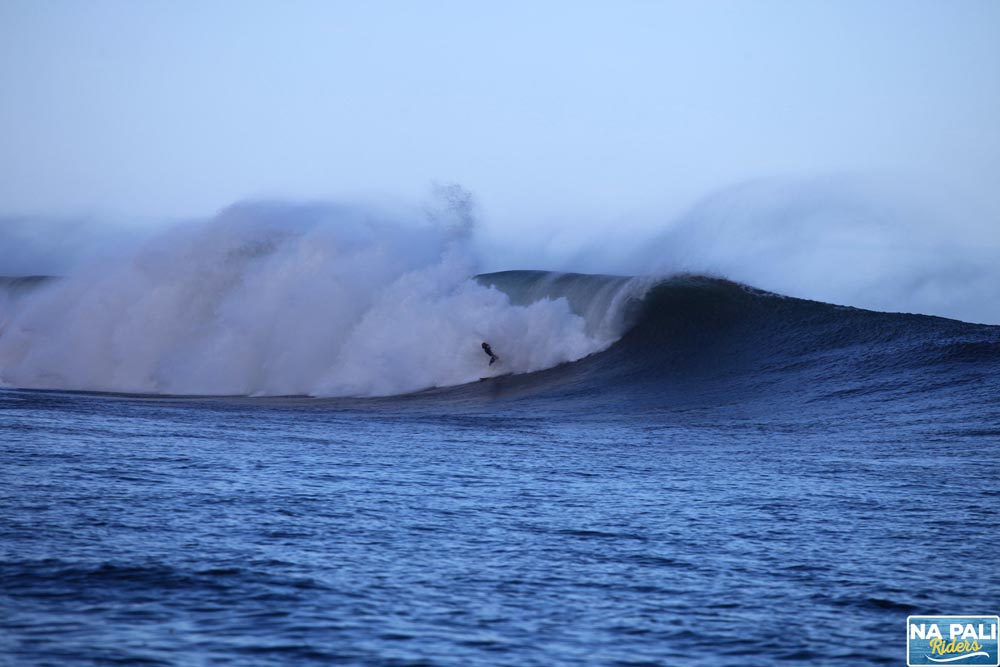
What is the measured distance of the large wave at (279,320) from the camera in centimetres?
2456

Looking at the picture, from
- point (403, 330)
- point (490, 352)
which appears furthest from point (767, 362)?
point (403, 330)

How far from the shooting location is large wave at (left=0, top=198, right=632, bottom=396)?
24562 millimetres

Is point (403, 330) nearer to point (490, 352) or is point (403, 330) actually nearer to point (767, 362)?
point (490, 352)

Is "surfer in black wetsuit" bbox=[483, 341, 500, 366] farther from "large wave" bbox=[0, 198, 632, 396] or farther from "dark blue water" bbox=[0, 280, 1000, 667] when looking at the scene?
"dark blue water" bbox=[0, 280, 1000, 667]

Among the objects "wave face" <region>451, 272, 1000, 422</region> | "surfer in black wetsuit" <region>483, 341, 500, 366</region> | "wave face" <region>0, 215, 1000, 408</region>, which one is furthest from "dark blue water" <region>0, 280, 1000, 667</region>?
"surfer in black wetsuit" <region>483, 341, 500, 366</region>

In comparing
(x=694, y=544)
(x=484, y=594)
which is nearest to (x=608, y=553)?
(x=694, y=544)

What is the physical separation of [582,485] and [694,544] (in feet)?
8.00

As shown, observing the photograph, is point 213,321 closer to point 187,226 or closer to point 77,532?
point 187,226

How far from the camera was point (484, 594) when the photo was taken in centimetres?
593

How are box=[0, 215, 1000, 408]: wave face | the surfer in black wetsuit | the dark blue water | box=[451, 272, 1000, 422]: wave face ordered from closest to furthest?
the dark blue water → box=[451, 272, 1000, 422]: wave face → box=[0, 215, 1000, 408]: wave face → the surfer in black wetsuit

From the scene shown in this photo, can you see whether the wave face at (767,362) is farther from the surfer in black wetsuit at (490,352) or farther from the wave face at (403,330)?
the surfer in black wetsuit at (490,352)

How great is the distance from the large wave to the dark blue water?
28.6ft

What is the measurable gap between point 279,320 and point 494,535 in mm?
19451

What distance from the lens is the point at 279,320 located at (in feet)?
85.5
